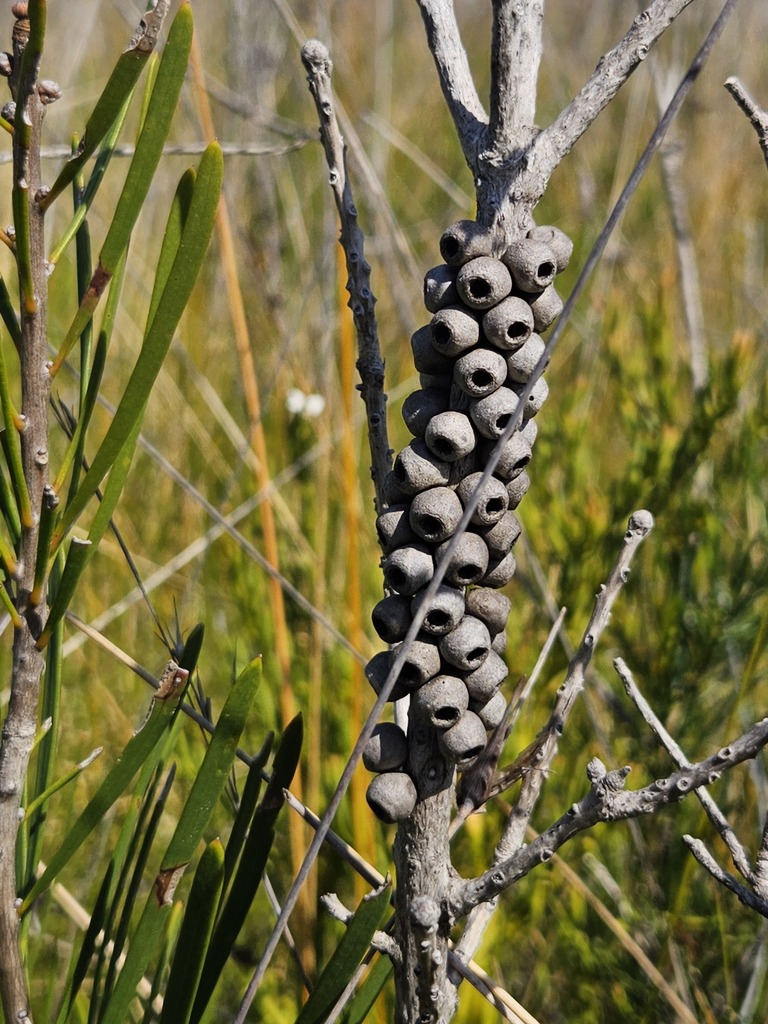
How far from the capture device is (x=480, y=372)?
0.50 metres

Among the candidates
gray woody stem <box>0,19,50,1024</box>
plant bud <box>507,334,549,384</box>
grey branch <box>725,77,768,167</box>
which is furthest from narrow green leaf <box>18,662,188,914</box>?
grey branch <box>725,77,768,167</box>

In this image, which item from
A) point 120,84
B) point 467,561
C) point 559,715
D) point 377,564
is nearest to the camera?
point 120,84

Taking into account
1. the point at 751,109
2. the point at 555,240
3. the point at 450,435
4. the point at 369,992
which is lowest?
the point at 369,992

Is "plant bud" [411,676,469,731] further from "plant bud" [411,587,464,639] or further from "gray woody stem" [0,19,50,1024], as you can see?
"gray woody stem" [0,19,50,1024]

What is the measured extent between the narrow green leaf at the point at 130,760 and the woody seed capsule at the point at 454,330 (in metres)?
0.22

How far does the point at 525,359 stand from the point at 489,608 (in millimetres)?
141

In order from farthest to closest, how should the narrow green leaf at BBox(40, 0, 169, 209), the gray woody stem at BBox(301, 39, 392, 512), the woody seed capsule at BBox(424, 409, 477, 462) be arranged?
1. the gray woody stem at BBox(301, 39, 392, 512)
2. the woody seed capsule at BBox(424, 409, 477, 462)
3. the narrow green leaf at BBox(40, 0, 169, 209)

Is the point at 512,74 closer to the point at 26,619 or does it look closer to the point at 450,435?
the point at 450,435

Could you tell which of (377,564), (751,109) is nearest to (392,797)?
(751,109)

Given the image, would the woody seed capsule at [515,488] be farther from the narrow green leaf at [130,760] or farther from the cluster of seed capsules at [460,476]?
the narrow green leaf at [130,760]

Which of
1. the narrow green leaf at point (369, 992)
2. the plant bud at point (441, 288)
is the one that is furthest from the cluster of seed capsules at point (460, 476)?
the narrow green leaf at point (369, 992)

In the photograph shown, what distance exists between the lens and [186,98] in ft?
6.61

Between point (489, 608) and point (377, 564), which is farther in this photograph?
point (377, 564)

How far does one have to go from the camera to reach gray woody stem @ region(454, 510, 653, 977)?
2.06 ft
